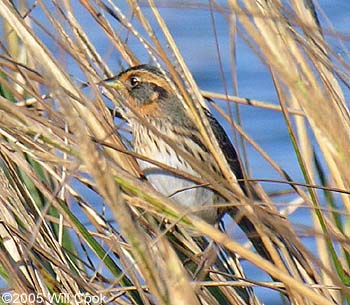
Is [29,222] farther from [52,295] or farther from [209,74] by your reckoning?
[209,74]

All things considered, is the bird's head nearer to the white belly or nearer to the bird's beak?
the bird's beak

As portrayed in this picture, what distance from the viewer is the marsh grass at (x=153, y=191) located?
1452 millimetres

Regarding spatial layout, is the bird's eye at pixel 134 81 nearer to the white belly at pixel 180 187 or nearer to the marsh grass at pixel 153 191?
the white belly at pixel 180 187

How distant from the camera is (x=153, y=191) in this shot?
1513mm

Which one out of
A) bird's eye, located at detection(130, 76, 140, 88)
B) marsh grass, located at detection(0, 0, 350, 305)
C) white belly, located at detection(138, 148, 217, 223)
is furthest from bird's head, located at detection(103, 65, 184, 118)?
marsh grass, located at detection(0, 0, 350, 305)

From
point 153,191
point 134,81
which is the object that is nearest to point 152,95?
point 134,81

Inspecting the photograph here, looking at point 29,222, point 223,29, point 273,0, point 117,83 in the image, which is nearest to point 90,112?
point 29,222

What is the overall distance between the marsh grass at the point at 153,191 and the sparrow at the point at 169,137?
32 cm

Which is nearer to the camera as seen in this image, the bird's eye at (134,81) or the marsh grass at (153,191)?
the marsh grass at (153,191)

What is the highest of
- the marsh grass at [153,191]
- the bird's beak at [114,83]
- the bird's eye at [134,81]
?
the bird's eye at [134,81]

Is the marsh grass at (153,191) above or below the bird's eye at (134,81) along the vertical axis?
below

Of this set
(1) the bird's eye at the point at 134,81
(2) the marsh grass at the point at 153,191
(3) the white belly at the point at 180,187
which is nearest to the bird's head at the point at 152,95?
(1) the bird's eye at the point at 134,81

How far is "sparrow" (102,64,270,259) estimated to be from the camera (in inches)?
109

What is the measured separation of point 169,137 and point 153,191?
4.07 feet
